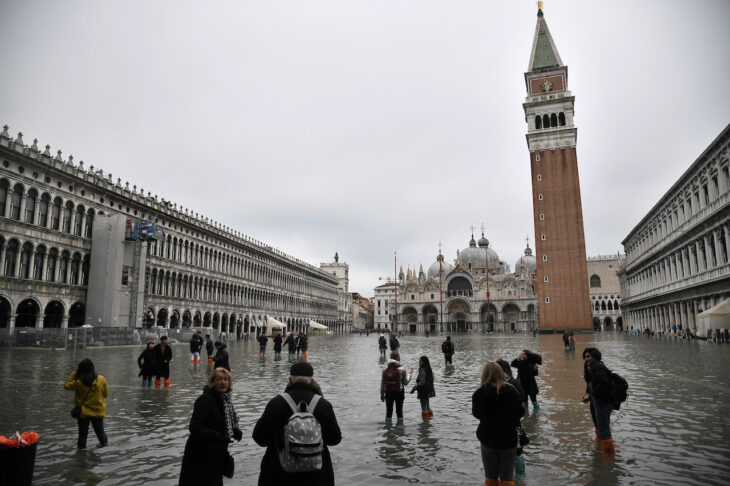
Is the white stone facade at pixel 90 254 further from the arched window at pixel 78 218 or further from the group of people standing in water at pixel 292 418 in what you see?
the group of people standing in water at pixel 292 418

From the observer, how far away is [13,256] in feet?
107

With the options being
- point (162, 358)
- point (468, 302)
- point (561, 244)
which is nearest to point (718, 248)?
point (561, 244)

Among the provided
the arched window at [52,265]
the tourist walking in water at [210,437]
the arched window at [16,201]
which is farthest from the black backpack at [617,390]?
the arched window at [52,265]

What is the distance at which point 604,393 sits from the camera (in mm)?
6820

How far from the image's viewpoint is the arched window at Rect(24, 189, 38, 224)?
33.5 m

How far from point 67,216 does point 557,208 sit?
176 feet

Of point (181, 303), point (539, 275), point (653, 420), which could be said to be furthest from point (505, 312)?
point (653, 420)

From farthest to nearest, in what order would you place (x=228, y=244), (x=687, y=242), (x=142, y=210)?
1. (x=228, y=244)
2. (x=142, y=210)
3. (x=687, y=242)

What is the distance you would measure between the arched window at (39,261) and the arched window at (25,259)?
0.44 meters

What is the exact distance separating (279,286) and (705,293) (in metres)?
55.0

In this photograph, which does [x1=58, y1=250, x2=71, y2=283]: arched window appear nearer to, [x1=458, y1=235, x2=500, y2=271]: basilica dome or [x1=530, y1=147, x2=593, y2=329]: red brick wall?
[x1=530, y1=147, x2=593, y2=329]: red brick wall

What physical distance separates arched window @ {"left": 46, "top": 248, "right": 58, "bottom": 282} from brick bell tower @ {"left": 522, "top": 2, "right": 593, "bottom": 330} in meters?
51.2

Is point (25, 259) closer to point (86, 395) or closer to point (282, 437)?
point (86, 395)

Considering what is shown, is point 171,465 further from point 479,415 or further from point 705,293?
point 705,293
